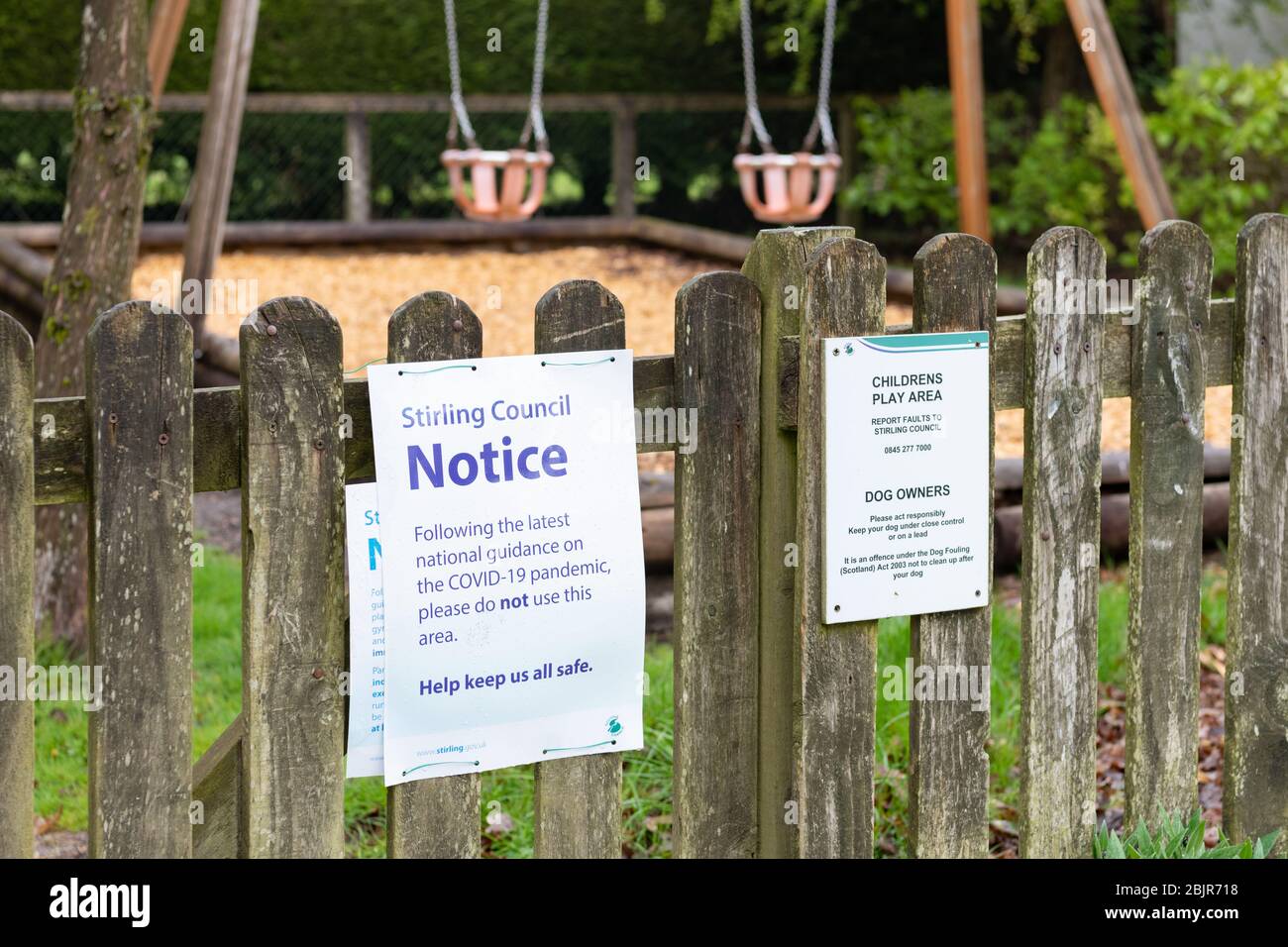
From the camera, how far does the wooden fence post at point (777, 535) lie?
2.55m

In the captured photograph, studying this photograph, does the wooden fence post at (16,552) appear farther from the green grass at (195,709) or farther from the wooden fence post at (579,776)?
the green grass at (195,709)

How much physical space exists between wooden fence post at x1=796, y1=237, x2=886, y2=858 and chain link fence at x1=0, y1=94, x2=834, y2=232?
989 cm

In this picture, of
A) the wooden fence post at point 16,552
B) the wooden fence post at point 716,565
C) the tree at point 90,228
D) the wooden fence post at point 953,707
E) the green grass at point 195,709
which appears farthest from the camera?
the tree at point 90,228

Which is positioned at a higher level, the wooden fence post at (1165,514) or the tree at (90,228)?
the tree at (90,228)

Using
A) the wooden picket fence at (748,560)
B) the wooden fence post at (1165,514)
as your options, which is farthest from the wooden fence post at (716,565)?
the wooden fence post at (1165,514)

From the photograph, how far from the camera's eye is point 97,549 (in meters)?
2.15

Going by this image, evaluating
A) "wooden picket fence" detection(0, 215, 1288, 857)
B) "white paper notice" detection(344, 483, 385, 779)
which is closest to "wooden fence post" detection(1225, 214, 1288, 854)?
"wooden picket fence" detection(0, 215, 1288, 857)

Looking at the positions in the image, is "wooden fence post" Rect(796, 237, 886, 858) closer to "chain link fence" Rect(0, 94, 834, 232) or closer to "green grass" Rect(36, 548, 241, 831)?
"green grass" Rect(36, 548, 241, 831)

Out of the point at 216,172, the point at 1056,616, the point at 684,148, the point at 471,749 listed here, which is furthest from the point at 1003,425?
the point at 684,148

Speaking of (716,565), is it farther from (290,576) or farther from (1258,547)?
(1258,547)

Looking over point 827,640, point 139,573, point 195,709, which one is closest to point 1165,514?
point 827,640

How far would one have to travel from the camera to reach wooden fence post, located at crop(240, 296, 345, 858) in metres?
2.23

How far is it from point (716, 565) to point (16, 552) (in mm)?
1046
